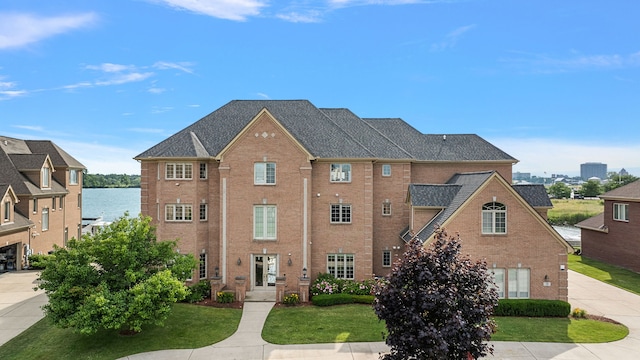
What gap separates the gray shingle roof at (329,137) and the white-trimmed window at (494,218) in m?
7.63

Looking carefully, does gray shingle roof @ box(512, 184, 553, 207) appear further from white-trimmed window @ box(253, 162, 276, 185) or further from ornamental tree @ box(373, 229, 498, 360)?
ornamental tree @ box(373, 229, 498, 360)

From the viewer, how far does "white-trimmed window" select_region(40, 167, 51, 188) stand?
34.9 m

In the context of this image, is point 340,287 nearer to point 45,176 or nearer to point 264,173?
point 264,173

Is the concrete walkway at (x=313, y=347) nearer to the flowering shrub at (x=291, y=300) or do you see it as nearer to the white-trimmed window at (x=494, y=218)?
the flowering shrub at (x=291, y=300)

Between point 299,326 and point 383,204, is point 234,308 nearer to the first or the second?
point 299,326

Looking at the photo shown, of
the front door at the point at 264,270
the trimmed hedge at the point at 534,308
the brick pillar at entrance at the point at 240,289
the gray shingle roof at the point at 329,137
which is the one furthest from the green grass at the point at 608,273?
the brick pillar at entrance at the point at 240,289

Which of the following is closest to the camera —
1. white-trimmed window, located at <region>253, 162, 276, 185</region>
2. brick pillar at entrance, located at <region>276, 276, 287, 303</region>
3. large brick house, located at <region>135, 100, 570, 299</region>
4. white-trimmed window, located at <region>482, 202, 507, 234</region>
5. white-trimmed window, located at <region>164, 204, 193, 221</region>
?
white-trimmed window, located at <region>482, 202, 507, 234</region>

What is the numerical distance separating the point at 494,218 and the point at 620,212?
20985 millimetres

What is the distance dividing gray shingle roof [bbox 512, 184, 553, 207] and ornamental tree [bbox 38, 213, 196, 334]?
76.2 ft

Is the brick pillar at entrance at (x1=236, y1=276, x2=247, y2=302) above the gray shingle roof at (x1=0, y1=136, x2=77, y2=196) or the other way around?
the other way around

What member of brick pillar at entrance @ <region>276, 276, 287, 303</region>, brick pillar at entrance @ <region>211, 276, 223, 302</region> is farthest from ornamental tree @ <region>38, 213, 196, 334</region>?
brick pillar at entrance @ <region>276, 276, 287, 303</region>

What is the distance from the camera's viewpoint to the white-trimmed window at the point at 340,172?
25578mm

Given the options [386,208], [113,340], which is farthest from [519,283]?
[113,340]

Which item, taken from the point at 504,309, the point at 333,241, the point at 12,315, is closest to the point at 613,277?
the point at 504,309
